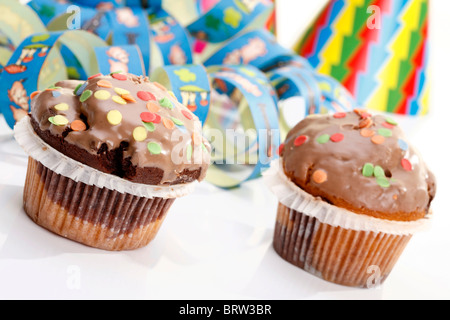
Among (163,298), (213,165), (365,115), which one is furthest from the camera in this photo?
(213,165)

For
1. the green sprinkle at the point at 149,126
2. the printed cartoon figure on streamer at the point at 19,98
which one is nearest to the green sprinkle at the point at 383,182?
the green sprinkle at the point at 149,126

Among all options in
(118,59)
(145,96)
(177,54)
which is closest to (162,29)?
(177,54)

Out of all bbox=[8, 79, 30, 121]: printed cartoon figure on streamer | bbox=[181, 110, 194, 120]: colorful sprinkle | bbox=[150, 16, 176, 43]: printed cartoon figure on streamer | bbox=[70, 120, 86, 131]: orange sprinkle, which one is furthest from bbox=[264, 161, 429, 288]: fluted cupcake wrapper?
bbox=[150, 16, 176, 43]: printed cartoon figure on streamer

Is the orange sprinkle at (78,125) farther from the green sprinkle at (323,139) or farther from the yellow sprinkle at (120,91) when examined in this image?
the green sprinkle at (323,139)

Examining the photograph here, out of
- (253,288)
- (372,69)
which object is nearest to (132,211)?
(253,288)

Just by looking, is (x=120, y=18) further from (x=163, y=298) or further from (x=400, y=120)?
(x=400, y=120)
